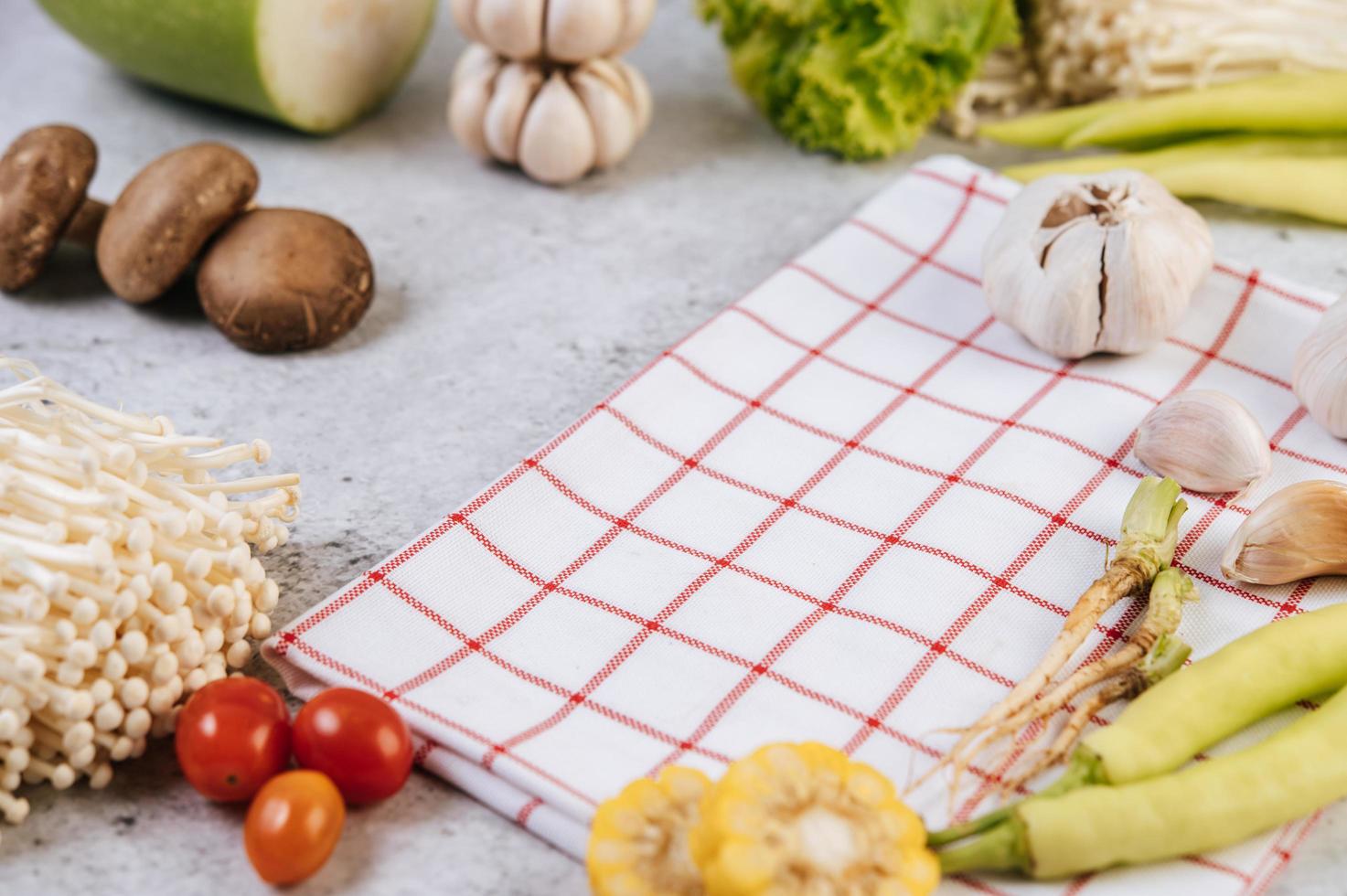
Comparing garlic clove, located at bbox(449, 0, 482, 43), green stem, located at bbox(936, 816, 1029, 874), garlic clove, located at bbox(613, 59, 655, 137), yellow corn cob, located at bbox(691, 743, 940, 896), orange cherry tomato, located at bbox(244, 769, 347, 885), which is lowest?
orange cherry tomato, located at bbox(244, 769, 347, 885)

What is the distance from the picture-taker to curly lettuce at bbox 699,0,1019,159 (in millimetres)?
1798

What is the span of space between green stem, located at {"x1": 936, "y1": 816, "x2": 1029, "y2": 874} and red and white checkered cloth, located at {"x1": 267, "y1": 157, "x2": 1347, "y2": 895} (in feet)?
0.10

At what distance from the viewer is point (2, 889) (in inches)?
35.7

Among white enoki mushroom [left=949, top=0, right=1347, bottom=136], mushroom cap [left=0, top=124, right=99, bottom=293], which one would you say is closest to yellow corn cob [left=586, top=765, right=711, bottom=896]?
mushroom cap [left=0, top=124, right=99, bottom=293]

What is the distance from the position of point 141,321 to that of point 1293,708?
125cm

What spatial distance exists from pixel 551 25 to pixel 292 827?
111 centimetres

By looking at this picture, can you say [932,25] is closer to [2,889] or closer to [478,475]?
[478,475]

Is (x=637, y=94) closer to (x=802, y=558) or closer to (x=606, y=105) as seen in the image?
(x=606, y=105)

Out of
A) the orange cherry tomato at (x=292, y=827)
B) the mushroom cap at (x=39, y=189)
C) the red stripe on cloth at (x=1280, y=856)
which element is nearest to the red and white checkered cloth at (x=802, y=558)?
the red stripe on cloth at (x=1280, y=856)

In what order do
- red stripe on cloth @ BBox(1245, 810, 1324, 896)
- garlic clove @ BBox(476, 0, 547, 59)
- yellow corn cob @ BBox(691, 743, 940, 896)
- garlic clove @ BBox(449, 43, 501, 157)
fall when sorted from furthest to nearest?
garlic clove @ BBox(449, 43, 501, 157) < garlic clove @ BBox(476, 0, 547, 59) < red stripe on cloth @ BBox(1245, 810, 1324, 896) < yellow corn cob @ BBox(691, 743, 940, 896)

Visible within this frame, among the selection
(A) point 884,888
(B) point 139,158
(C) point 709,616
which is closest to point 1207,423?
(C) point 709,616

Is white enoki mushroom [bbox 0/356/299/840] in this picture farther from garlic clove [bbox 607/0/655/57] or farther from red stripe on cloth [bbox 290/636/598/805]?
garlic clove [bbox 607/0/655/57]

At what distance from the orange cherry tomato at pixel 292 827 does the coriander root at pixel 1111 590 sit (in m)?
0.41

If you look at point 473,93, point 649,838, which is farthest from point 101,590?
point 473,93
